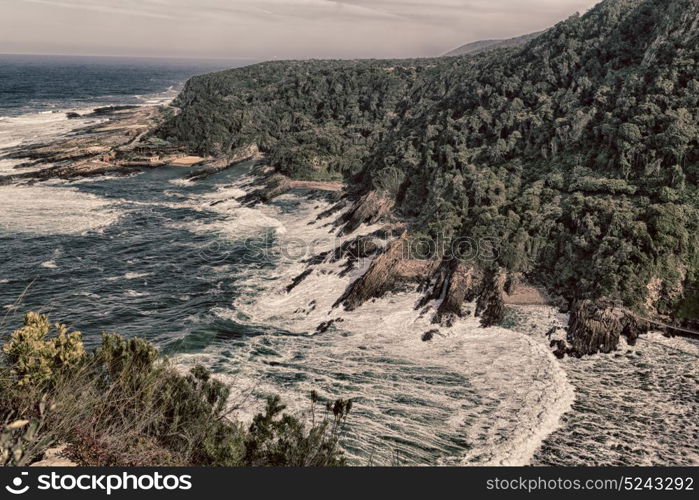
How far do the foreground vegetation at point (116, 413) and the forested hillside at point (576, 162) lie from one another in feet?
75.8

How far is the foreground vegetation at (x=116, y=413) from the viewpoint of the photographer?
10836mm

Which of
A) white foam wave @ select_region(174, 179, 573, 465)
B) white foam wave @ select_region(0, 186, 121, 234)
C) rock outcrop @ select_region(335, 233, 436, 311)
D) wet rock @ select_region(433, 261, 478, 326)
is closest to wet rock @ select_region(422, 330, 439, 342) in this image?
white foam wave @ select_region(174, 179, 573, 465)

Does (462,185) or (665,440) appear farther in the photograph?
(462,185)

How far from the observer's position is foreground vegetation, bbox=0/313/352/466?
10836 mm

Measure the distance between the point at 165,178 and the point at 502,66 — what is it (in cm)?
5382

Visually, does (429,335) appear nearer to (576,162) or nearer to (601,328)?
(601,328)

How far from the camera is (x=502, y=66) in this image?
60.5m

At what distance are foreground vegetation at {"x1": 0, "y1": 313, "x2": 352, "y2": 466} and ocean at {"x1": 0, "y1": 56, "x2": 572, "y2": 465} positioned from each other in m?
1.82

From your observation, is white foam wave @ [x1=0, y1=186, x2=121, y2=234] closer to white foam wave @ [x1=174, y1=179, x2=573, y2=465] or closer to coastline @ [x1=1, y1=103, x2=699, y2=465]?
coastline @ [x1=1, y1=103, x2=699, y2=465]

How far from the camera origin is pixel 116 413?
41.2ft

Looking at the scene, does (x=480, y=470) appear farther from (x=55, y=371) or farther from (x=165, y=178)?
(x=165, y=178)

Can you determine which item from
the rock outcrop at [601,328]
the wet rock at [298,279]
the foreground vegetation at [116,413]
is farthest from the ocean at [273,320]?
the rock outcrop at [601,328]

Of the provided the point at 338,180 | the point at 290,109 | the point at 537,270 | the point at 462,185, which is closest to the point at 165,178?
the point at 338,180

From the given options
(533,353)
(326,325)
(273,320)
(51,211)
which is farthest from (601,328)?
(51,211)
